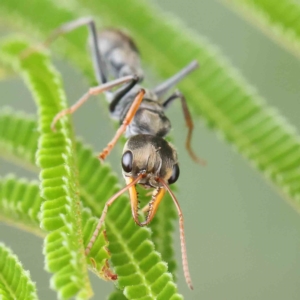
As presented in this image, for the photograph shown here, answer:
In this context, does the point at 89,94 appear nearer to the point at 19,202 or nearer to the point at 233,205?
the point at 19,202

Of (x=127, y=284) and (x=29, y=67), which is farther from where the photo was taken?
(x=29, y=67)

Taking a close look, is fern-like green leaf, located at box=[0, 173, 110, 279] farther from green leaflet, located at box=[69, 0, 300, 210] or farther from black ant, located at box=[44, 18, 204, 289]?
green leaflet, located at box=[69, 0, 300, 210]

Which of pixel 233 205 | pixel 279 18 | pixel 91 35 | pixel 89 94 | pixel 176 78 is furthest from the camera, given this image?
pixel 233 205

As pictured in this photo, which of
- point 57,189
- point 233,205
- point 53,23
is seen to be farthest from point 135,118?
point 233,205

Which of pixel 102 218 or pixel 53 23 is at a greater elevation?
pixel 53 23

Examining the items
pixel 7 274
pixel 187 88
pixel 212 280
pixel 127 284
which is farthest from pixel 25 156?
pixel 212 280

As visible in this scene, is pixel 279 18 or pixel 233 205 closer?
pixel 279 18

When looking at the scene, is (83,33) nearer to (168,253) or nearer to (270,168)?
(270,168)

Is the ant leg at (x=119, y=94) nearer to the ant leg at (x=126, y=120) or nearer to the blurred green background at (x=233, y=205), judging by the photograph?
the ant leg at (x=126, y=120)
